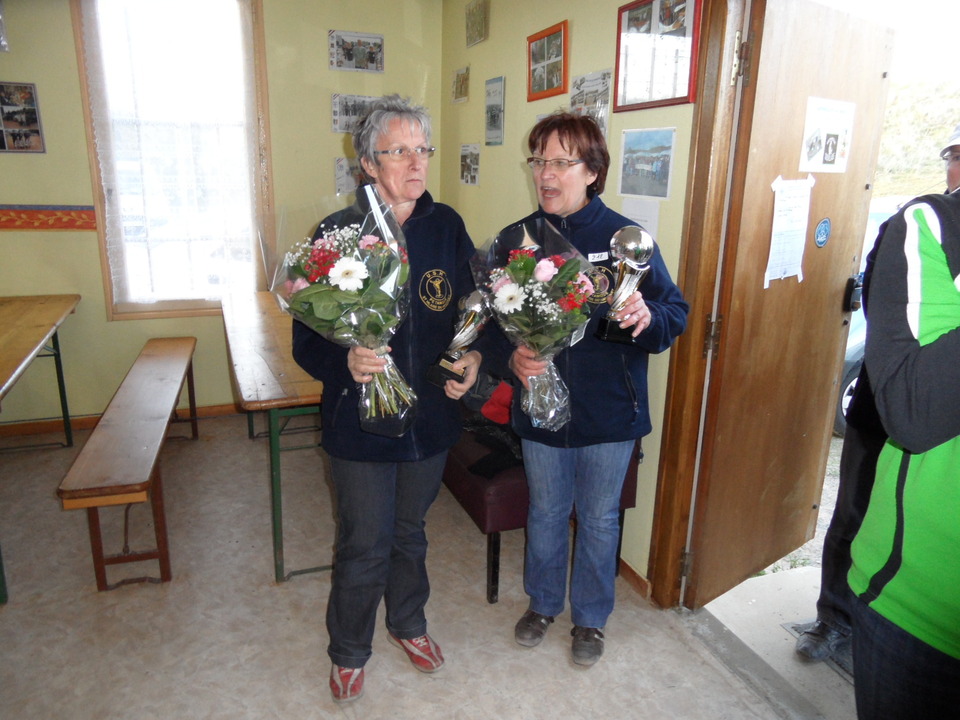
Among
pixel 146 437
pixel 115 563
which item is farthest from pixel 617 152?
pixel 115 563

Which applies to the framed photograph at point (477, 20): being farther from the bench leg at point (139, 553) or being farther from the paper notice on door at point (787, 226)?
the bench leg at point (139, 553)

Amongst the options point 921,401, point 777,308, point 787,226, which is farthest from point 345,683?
point 787,226

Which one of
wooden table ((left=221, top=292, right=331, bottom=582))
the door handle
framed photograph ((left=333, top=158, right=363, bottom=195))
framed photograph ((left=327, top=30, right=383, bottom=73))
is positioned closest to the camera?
wooden table ((left=221, top=292, right=331, bottom=582))

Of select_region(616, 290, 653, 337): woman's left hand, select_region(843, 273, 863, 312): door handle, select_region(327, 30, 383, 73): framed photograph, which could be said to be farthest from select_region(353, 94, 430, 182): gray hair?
select_region(327, 30, 383, 73): framed photograph

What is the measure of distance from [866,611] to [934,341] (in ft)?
1.32

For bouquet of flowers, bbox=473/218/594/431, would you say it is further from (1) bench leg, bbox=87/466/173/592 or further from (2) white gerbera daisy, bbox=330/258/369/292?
(1) bench leg, bbox=87/466/173/592

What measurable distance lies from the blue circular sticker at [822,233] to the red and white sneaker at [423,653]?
71.8 inches

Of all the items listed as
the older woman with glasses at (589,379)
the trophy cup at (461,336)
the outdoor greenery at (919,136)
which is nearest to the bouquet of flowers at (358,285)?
the trophy cup at (461,336)

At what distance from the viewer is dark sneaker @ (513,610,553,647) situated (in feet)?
6.79

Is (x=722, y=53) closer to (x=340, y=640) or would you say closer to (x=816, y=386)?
(x=816, y=386)

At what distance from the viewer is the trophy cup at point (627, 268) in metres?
1.64

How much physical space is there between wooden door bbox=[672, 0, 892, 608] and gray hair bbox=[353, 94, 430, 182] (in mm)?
955

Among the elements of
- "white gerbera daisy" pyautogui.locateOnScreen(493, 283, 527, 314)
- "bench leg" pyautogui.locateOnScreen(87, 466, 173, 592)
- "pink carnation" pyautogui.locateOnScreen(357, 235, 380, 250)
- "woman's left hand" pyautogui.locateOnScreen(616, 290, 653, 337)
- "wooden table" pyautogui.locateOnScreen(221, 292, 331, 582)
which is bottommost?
"bench leg" pyautogui.locateOnScreen(87, 466, 173, 592)

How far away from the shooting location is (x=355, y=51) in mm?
3805
